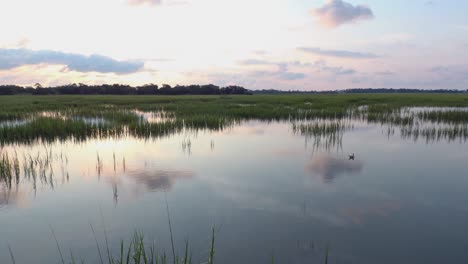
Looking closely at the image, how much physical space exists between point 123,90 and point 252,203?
293ft

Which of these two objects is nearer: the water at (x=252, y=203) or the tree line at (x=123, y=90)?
the water at (x=252, y=203)

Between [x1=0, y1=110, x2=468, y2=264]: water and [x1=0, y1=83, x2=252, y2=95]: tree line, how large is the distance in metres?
81.6

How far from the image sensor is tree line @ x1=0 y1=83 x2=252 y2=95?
83.4 metres

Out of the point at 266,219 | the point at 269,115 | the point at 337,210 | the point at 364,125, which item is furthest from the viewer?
the point at 269,115

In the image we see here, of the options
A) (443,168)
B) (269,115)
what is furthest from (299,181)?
(269,115)

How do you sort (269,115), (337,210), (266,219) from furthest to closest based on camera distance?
(269,115), (337,210), (266,219)

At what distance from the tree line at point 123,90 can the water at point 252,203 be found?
81639 millimetres

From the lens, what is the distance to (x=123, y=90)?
3521 inches

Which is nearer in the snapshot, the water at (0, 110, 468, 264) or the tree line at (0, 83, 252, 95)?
the water at (0, 110, 468, 264)

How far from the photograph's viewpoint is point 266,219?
578 cm

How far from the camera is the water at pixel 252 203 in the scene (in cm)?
480

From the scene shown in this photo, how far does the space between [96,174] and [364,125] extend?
51.7ft

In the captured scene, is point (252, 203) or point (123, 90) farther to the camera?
point (123, 90)

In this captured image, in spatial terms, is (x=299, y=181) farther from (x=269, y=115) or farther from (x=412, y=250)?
(x=269, y=115)
